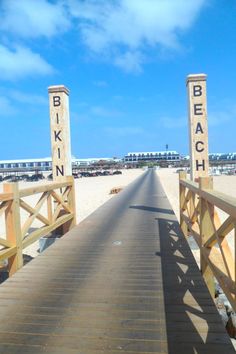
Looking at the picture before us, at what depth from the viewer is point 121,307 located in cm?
338

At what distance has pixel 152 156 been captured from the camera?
18012cm

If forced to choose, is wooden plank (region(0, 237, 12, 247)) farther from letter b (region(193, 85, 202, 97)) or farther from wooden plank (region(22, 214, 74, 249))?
letter b (region(193, 85, 202, 97))

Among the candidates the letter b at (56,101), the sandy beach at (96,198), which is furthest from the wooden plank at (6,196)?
the letter b at (56,101)

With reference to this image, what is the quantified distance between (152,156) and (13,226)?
6940 inches

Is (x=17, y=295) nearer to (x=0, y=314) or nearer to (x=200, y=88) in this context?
(x=0, y=314)

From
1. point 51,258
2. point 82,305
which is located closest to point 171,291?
point 82,305

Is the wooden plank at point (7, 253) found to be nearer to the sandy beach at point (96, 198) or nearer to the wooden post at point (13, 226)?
the wooden post at point (13, 226)

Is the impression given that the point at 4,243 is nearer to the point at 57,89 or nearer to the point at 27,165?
the point at 57,89

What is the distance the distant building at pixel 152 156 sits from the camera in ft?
582

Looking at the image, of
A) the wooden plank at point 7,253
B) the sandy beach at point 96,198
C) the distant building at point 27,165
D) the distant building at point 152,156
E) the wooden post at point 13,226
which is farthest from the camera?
the distant building at point 152,156

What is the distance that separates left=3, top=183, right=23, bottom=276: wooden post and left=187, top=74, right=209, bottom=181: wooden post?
556cm

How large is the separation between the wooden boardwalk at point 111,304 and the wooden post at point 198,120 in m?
4.03

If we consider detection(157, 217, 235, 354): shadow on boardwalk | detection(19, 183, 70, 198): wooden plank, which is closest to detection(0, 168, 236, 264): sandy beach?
detection(19, 183, 70, 198): wooden plank

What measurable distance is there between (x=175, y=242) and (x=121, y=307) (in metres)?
2.91
